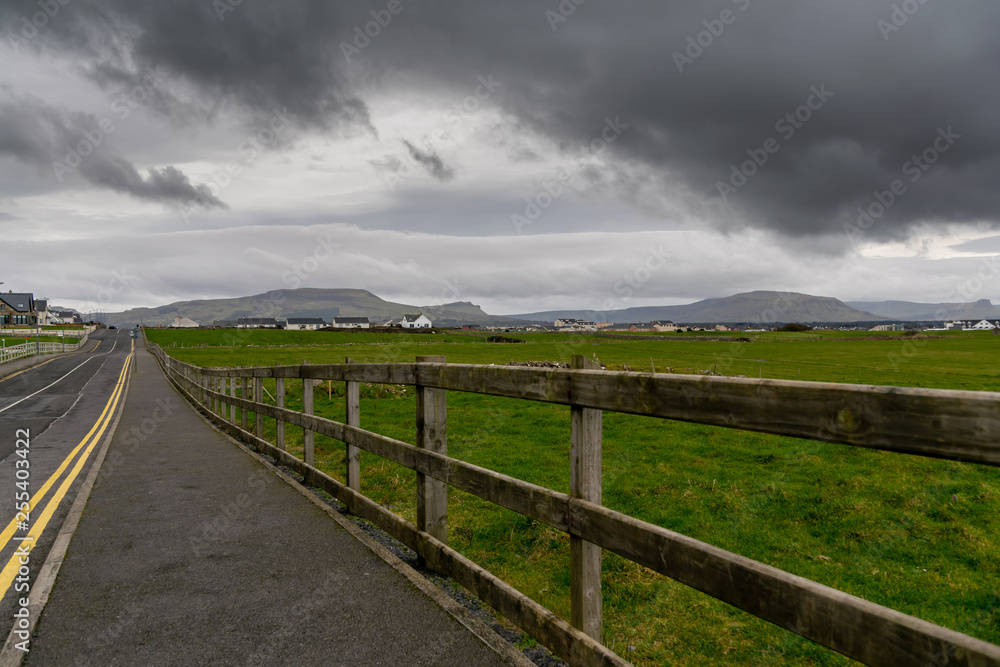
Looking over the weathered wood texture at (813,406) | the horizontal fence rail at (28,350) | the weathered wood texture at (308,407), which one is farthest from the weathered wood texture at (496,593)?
the horizontal fence rail at (28,350)

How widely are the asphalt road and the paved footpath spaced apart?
315 mm

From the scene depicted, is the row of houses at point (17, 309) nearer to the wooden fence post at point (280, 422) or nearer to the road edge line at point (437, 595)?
the wooden fence post at point (280, 422)

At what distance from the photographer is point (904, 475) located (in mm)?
9438

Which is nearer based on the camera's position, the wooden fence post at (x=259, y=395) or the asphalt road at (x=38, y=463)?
the asphalt road at (x=38, y=463)

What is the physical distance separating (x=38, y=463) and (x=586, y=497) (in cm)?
1069

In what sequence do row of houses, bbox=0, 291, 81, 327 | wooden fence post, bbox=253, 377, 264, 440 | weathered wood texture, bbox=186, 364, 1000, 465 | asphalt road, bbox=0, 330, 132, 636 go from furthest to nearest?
row of houses, bbox=0, 291, 81, 327
wooden fence post, bbox=253, 377, 264, 440
asphalt road, bbox=0, 330, 132, 636
weathered wood texture, bbox=186, 364, 1000, 465

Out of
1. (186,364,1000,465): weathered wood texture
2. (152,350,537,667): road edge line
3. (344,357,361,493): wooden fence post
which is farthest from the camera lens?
(344,357,361,493): wooden fence post

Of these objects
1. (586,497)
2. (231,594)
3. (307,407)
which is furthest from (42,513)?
(586,497)

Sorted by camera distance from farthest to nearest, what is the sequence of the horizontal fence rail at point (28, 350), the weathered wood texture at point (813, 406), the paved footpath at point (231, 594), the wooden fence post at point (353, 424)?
the horizontal fence rail at point (28, 350) → the wooden fence post at point (353, 424) → the paved footpath at point (231, 594) → the weathered wood texture at point (813, 406)

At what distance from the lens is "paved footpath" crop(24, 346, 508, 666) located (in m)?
3.65

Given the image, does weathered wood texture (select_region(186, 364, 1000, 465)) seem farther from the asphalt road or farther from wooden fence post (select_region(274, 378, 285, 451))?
wooden fence post (select_region(274, 378, 285, 451))

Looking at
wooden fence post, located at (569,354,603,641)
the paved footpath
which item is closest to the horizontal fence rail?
the paved footpath

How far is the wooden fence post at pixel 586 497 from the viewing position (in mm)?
3289

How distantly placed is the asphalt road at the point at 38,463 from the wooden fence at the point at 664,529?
3.11 m
